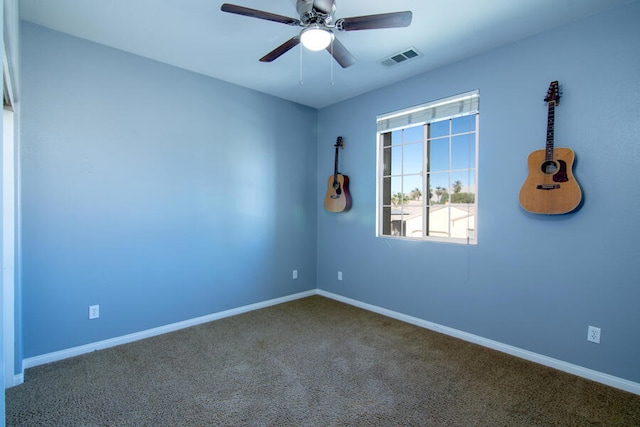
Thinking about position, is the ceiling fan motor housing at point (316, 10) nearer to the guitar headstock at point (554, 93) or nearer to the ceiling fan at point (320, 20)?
the ceiling fan at point (320, 20)

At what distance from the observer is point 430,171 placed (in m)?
3.39

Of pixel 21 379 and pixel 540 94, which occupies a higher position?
pixel 540 94

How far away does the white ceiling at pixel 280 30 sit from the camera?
2.31 m

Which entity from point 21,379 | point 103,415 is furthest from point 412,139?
point 21,379

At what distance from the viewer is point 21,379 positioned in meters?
2.30

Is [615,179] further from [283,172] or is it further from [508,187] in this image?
[283,172]

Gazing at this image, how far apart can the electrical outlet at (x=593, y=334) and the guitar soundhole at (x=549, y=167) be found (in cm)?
117

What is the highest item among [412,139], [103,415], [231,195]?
[412,139]

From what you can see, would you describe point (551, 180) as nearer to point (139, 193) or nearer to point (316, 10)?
point (316, 10)

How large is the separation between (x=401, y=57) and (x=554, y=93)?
4.09ft

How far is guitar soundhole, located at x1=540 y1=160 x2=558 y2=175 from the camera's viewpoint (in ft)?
8.16

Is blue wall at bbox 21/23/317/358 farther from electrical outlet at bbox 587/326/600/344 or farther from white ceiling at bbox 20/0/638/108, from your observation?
electrical outlet at bbox 587/326/600/344

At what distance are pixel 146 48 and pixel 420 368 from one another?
3.49 m

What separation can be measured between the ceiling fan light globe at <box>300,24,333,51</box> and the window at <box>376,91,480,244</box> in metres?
1.61
